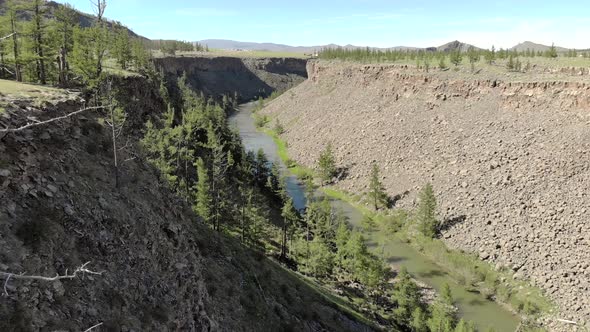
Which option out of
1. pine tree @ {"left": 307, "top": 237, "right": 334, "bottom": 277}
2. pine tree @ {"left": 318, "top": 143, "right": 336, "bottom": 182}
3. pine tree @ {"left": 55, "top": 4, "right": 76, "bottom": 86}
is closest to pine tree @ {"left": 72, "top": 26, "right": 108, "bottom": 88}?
pine tree @ {"left": 55, "top": 4, "right": 76, "bottom": 86}

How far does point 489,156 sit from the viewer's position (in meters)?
69.4

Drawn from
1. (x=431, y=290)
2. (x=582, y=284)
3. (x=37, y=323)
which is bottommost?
(x=431, y=290)

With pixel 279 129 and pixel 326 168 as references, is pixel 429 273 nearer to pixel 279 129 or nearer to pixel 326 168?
pixel 326 168

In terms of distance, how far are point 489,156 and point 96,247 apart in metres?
67.8

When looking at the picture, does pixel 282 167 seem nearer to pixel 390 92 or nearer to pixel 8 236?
pixel 390 92

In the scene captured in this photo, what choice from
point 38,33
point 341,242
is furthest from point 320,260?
point 38,33

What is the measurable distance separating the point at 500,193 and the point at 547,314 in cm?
2137

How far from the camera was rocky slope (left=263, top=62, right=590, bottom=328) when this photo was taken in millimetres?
50312

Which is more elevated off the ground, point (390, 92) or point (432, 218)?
point (390, 92)

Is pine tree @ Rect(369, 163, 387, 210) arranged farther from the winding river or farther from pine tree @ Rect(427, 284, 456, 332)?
pine tree @ Rect(427, 284, 456, 332)

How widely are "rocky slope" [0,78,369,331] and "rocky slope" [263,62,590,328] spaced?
3858 cm

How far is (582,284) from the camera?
4456 centimetres

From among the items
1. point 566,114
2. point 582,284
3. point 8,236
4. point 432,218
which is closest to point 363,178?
point 432,218

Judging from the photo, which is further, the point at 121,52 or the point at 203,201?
the point at 121,52
